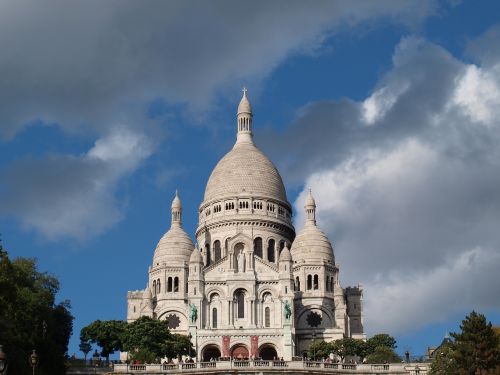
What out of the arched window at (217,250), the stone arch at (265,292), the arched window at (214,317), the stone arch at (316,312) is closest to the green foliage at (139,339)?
the arched window at (214,317)

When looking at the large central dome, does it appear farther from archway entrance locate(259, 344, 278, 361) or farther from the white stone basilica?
archway entrance locate(259, 344, 278, 361)

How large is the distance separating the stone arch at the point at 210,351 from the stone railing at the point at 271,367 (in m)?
35.8

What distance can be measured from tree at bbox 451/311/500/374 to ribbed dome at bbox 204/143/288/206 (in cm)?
6898

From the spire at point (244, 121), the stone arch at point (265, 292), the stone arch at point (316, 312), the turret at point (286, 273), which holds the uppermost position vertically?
the spire at point (244, 121)

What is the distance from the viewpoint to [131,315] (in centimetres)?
13912

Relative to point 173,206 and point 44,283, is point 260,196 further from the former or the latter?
point 44,283

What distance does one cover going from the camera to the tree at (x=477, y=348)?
7694cm

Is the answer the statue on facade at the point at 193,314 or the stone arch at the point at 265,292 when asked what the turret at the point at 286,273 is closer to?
the stone arch at the point at 265,292

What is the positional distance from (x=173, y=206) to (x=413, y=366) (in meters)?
63.6

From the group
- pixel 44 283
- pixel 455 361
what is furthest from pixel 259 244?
pixel 455 361

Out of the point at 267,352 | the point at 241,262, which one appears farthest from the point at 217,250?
the point at 267,352

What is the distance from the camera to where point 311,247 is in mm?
137875

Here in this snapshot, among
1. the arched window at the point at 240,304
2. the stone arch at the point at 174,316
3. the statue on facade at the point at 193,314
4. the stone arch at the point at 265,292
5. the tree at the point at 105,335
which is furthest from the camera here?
the stone arch at the point at 174,316

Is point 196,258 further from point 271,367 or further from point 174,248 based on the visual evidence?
point 271,367
